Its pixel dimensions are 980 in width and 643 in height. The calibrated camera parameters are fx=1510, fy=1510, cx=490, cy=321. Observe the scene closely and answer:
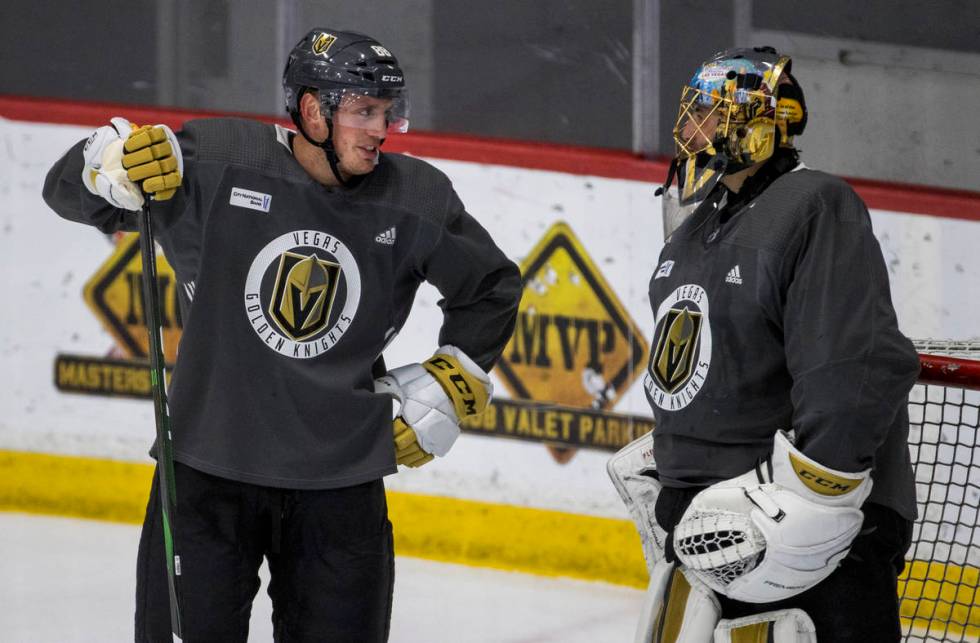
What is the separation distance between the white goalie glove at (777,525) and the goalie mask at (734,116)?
1.33ft

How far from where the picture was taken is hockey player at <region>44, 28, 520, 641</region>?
2.30 m

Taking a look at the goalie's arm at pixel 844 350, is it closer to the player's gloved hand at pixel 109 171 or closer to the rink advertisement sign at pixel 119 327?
the player's gloved hand at pixel 109 171

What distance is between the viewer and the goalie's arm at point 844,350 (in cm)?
193

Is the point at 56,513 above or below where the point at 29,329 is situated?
below

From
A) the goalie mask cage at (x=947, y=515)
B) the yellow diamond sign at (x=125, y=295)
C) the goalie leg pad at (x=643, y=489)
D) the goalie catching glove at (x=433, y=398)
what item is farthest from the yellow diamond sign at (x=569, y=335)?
the goalie leg pad at (x=643, y=489)

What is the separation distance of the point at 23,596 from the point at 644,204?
6.13 ft

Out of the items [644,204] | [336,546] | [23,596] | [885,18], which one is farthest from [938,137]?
[23,596]

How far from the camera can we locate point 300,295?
2.30 metres

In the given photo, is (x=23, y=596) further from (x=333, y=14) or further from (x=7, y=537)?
(x=333, y=14)

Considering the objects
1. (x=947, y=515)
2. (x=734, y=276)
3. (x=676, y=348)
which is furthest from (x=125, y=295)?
(x=734, y=276)

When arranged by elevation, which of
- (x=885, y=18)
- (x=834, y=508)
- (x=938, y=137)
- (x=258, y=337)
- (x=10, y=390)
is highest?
(x=885, y=18)

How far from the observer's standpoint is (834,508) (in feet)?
6.45

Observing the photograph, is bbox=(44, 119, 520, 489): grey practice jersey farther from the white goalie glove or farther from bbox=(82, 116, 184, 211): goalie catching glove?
the white goalie glove

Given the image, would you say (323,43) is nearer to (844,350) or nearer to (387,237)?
(387,237)
